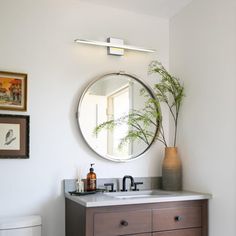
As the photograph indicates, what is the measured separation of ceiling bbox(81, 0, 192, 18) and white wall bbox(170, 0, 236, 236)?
89 mm

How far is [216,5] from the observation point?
8.76 feet

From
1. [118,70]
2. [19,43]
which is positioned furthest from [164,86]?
[19,43]

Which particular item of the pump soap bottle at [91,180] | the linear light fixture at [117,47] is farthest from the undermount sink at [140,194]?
the linear light fixture at [117,47]

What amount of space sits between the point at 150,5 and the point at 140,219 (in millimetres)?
1748

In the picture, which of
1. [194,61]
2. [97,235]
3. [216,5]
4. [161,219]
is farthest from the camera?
[194,61]

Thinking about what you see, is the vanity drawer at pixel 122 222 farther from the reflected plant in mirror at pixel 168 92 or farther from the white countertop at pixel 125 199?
the reflected plant in mirror at pixel 168 92

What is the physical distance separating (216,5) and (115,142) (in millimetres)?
1334

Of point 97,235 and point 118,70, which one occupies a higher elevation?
point 118,70

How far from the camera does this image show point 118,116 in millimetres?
2961

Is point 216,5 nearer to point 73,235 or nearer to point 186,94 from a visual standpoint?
point 186,94

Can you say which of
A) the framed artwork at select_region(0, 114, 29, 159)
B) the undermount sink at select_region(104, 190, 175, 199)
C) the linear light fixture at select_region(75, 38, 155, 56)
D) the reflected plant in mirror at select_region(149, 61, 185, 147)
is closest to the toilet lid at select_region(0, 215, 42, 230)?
the framed artwork at select_region(0, 114, 29, 159)

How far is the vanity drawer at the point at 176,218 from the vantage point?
8.15ft

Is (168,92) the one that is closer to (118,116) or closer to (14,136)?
(118,116)

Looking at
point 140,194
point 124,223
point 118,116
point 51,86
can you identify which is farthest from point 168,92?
point 124,223
